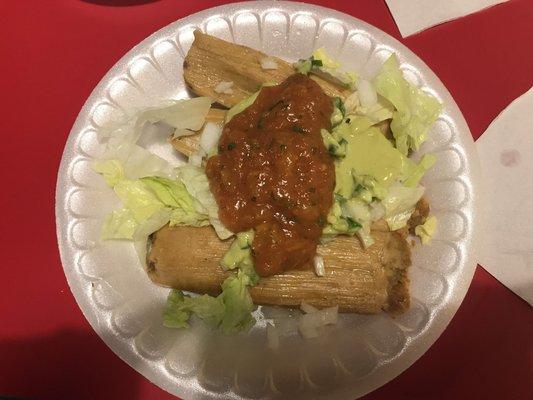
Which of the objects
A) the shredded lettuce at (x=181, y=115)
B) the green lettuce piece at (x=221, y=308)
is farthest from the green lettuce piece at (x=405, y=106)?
the green lettuce piece at (x=221, y=308)

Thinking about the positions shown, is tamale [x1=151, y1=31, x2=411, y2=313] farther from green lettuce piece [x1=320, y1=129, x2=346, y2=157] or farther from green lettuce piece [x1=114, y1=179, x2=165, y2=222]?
green lettuce piece [x1=320, y1=129, x2=346, y2=157]

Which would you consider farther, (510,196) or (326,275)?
(510,196)

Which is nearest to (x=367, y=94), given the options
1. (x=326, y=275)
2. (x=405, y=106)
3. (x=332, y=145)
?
(x=405, y=106)

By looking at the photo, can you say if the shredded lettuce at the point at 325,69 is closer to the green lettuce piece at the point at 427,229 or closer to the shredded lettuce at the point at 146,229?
the green lettuce piece at the point at 427,229

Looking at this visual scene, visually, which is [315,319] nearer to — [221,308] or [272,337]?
[272,337]

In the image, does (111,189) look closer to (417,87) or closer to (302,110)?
(302,110)
